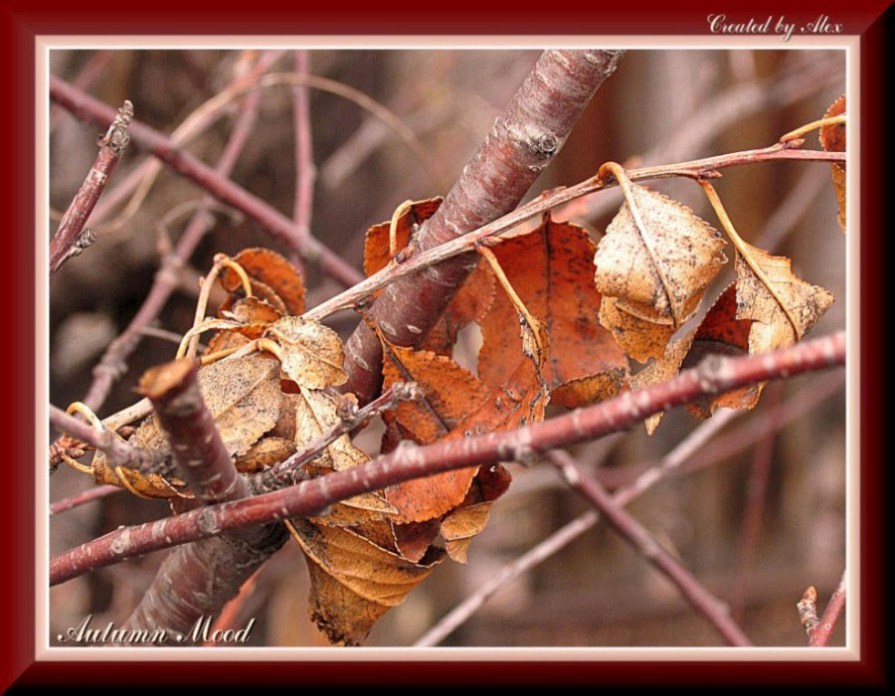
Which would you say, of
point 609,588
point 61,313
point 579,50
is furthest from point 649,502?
point 579,50

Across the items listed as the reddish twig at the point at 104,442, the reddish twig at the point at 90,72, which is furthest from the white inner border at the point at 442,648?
the reddish twig at the point at 90,72

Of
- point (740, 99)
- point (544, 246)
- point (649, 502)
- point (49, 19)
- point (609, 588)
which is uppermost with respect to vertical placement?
point (740, 99)

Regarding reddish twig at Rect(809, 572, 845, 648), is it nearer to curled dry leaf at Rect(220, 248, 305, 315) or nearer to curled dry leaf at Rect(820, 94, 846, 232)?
curled dry leaf at Rect(820, 94, 846, 232)

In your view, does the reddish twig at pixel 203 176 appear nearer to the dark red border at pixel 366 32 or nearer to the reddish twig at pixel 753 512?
the dark red border at pixel 366 32

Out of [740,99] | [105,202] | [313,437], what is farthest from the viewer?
[740,99]

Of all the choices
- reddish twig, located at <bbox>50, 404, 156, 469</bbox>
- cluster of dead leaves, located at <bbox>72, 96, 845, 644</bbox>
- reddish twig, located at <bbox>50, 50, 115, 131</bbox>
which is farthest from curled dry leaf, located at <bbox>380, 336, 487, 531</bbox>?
reddish twig, located at <bbox>50, 50, 115, 131</bbox>

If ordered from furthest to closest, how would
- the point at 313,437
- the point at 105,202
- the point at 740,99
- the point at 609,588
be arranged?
the point at 609,588, the point at 740,99, the point at 105,202, the point at 313,437

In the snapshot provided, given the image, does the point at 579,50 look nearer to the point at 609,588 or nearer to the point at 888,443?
the point at 888,443

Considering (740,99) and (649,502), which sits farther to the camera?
(649,502)
